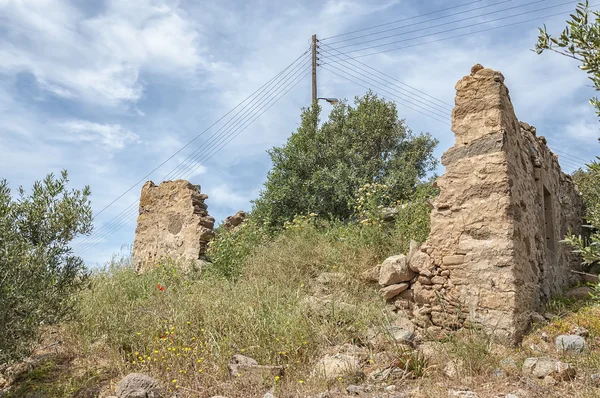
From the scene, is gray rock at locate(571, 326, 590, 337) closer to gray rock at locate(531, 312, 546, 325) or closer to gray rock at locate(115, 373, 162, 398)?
gray rock at locate(531, 312, 546, 325)

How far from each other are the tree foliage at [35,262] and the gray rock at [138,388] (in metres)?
1.46

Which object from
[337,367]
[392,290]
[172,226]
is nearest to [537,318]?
[392,290]

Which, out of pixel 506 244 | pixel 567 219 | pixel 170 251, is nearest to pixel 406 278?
pixel 506 244

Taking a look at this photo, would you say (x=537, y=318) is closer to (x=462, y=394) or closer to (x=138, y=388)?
(x=462, y=394)

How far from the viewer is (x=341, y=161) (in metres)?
15.8

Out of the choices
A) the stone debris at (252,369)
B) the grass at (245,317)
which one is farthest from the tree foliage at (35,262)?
the stone debris at (252,369)

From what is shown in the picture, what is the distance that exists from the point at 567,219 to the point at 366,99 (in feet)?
27.4

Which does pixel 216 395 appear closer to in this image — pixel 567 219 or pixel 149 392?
pixel 149 392

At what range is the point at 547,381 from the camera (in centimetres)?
538

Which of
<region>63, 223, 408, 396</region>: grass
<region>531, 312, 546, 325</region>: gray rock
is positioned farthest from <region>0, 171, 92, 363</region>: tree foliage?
<region>531, 312, 546, 325</region>: gray rock

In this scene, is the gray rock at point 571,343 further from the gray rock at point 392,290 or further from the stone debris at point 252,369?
the stone debris at point 252,369

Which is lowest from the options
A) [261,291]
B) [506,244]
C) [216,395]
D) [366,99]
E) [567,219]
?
[216,395]

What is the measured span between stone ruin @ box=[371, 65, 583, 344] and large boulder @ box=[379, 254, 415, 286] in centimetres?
2

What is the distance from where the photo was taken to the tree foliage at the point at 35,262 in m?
5.96
